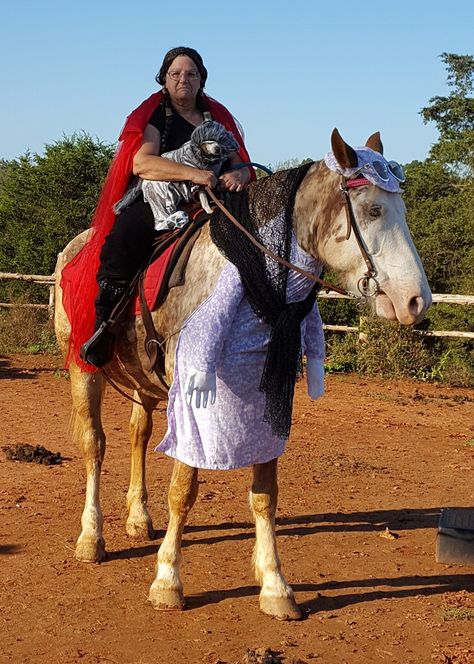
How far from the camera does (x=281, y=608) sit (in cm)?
446

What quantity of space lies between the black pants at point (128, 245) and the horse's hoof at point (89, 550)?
5.49 ft

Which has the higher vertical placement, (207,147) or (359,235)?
(207,147)

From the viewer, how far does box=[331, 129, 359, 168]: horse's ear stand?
12.6 ft

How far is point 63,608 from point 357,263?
2306 mm

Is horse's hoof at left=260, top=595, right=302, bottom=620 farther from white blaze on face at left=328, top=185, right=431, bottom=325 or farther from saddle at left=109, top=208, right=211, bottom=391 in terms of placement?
white blaze on face at left=328, top=185, right=431, bottom=325

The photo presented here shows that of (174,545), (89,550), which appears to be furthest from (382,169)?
(89,550)

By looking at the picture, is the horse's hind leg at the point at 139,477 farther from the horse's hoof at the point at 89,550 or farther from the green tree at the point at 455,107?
the green tree at the point at 455,107

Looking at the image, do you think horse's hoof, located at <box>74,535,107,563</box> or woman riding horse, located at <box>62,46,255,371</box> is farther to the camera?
horse's hoof, located at <box>74,535,107,563</box>

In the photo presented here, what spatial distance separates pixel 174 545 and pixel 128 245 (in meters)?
1.55

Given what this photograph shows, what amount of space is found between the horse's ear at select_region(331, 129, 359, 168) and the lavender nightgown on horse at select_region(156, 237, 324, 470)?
17.1 inches

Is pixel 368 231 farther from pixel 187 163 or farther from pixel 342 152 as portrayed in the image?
pixel 187 163

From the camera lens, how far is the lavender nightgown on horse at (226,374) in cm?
412

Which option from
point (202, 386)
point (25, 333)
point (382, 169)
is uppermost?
point (382, 169)

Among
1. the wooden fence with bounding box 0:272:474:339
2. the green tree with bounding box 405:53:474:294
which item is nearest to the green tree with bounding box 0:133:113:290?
the wooden fence with bounding box 0:272:474:339
